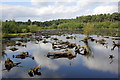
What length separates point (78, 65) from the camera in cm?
2941

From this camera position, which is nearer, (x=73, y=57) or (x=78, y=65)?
(x=78, y=65)

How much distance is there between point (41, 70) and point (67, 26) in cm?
16046

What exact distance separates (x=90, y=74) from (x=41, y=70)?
988 cm

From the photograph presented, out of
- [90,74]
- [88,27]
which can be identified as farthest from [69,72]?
[88,27]

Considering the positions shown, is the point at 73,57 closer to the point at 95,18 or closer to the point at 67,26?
the point at 67,26

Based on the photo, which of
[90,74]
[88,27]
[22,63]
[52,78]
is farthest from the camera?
[88,27]

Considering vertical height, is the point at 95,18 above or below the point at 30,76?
above

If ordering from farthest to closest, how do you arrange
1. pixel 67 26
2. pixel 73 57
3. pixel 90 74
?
pixel 67 26
pixel 73 57
pixel 90 74

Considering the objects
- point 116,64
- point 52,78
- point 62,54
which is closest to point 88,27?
point 62,54

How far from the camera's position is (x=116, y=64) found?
97.3 feet

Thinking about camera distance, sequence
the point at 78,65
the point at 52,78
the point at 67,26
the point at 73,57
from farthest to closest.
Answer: the point at 67,26 < the point at 73,57 < the point at 78,65 < the point at 52,78

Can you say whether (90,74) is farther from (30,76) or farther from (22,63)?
(22,63)

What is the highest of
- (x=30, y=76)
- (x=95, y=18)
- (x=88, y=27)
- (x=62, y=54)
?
(x=95, y=18)

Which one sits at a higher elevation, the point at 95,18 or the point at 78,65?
the point at 95,18
